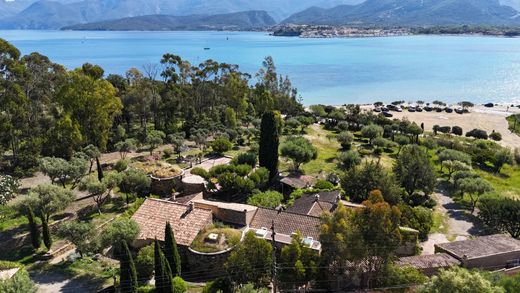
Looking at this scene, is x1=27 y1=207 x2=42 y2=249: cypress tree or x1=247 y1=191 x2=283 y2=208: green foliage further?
x1=247 y1=191 x2=283 y2=208: green foliage

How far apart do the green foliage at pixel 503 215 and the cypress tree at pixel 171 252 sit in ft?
68.9

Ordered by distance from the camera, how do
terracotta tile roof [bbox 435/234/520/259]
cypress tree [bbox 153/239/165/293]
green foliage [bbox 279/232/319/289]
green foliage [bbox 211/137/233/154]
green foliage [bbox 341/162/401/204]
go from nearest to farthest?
cypress tree [bbox 153/239/165/293] < green foliage [bbox 279/232/319/289] < terracotta tile roof [bbox 435/234/520/259] < green foliage [bbox 341/162/401/204] < green foliage [bbox 211/137/233/154]

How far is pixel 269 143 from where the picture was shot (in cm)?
3688

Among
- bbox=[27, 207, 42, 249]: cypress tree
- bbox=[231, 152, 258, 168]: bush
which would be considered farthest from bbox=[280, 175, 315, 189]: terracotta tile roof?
bbox=[27, 207, 42, 249]: cypress tree

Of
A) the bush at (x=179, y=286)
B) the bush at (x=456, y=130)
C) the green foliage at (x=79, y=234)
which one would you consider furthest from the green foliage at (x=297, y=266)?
the bush at (x=456, y=130)

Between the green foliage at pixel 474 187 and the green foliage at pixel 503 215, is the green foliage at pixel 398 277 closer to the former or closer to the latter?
the green foliage at pixel 503 215

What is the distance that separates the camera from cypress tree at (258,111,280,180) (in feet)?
121

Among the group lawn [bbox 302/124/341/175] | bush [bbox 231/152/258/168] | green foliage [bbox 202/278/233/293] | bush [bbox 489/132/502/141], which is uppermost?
bush [bbox 231/152/258/168]

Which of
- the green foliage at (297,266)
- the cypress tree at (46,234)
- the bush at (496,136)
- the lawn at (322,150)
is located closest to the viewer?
the green foliage at (297,266)

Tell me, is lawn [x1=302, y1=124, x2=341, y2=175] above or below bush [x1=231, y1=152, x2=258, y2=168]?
below

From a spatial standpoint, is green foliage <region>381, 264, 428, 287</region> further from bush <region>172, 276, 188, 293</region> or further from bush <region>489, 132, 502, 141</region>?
bush <region>489, 132, 502, 141</region>

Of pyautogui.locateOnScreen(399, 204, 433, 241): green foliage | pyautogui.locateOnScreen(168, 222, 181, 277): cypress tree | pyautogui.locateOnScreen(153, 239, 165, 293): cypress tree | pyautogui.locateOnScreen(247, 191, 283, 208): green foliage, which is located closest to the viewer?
pyautogui.locateOnScreen(153, 239, 165, 293): cypress tree

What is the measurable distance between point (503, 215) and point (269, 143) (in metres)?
18.5

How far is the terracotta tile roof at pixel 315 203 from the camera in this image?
26906 mm
